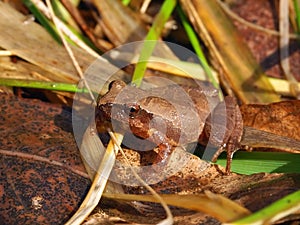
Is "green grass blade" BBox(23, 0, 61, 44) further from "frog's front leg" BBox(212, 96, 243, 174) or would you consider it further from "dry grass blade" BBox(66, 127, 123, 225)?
"frog's front leg" BBox(212, 96, 243, 174)

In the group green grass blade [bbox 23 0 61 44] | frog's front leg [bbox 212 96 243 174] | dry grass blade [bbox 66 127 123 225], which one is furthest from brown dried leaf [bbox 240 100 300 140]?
green grass blade [bbox 23 0 61 44]

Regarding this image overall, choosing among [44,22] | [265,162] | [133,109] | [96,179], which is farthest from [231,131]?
[44,22]

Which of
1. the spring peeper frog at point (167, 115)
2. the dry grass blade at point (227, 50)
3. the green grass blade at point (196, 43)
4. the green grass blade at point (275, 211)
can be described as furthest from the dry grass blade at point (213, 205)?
the dry grass blade at point (227, 50)

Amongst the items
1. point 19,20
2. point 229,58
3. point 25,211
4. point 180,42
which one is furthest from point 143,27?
point 25,211

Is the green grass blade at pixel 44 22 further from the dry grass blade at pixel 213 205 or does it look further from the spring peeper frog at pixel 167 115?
the dry grass blade at pixel 213 205

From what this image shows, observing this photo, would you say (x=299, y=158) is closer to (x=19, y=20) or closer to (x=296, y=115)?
(x=296, y=115)
